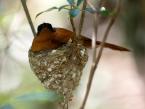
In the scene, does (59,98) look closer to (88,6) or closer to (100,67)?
(88,6)

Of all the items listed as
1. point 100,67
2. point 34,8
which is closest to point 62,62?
point 34,8

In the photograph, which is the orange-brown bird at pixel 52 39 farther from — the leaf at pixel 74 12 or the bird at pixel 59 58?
the leaf at pixel 74 12

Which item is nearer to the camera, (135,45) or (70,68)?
(70,68)

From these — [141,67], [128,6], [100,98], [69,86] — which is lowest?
[141,67]

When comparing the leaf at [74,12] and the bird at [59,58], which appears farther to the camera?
the bird at [59,58]

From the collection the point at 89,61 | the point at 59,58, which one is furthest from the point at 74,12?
the point at 89,61

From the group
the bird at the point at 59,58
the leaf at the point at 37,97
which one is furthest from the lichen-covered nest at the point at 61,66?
the leaf at the point at 37,97

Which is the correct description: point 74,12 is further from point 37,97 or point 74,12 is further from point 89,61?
point 89,61
